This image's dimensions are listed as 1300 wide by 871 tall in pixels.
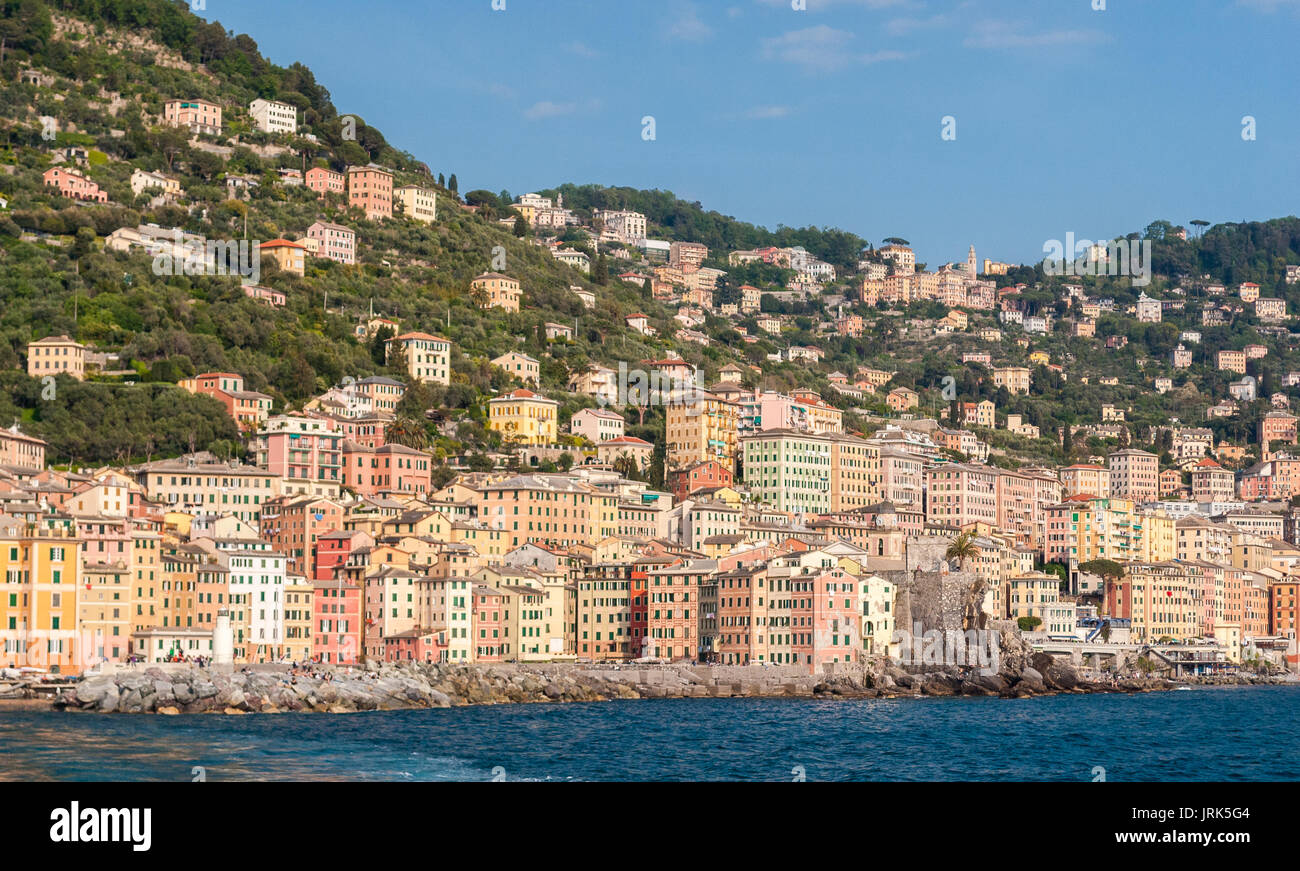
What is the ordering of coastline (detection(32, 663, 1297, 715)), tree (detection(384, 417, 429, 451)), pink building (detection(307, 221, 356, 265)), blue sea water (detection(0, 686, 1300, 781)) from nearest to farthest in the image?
blue sea water (detection(0, 686, 1300, 781))
coastline (detection(32, 663, 1297, 715))
tree (detection(384, 417, 429, 451))
pink building (detection(307, 221, 356, 265))

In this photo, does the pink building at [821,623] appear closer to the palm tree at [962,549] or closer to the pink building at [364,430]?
the palm tree at [962,549]

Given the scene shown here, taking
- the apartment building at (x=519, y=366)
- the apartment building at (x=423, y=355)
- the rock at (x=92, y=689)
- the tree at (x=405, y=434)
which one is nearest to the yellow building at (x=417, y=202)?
the apartment building at (x=519, y=366)

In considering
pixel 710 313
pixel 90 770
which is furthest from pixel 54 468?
pixel 710 313

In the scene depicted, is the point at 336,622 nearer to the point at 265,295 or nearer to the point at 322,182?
the point at 265,295

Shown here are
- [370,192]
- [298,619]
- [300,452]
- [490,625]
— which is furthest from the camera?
[370,192]

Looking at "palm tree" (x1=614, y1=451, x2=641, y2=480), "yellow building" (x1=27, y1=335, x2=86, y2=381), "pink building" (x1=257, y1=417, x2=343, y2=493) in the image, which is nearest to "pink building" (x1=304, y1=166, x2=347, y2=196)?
"palm tree" (x1=614, y1=451, x2=641, y2=480)

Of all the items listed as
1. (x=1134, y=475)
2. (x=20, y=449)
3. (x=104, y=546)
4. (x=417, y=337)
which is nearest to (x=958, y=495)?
(x=1134, y=475)

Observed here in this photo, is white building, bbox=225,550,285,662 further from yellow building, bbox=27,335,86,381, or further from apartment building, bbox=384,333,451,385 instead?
apartment building, bbox=384,333,451,385

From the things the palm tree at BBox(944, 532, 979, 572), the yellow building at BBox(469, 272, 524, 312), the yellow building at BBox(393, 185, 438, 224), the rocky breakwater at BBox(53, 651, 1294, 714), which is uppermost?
the yellow building at BBox(393, 185, 438, 224)
